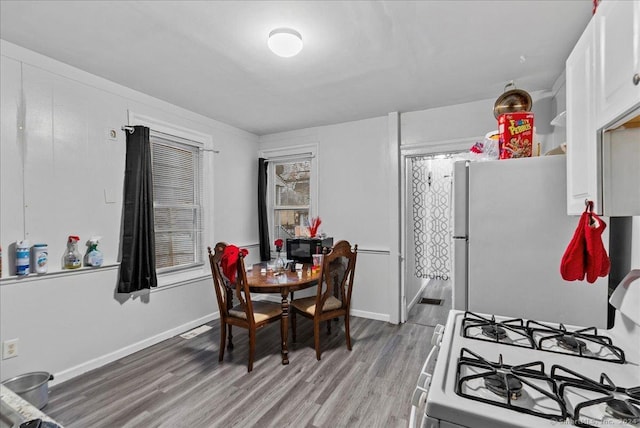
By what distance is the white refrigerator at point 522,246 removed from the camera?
4.64 ft

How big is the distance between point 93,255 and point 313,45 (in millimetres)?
2390

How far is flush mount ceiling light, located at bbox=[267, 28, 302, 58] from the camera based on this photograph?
1.83 m

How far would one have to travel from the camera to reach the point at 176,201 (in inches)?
130

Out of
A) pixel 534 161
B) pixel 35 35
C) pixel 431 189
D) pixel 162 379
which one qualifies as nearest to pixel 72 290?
pixel 162 379

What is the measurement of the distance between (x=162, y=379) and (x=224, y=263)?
3.24 feet

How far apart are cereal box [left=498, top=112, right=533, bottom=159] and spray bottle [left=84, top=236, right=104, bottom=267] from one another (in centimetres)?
304

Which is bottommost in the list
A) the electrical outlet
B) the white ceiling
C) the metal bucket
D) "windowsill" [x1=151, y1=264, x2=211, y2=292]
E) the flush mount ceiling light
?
the metal bucket

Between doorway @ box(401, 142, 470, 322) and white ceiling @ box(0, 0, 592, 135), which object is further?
doorway @ box(401, 142, 470, 322)

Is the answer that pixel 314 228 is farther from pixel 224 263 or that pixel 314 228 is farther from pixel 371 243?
pixel 224 263

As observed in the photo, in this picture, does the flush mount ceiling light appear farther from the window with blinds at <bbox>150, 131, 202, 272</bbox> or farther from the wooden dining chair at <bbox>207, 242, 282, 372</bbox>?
the window with blinds at <bbox>150, 131, 202, 272</bbox>

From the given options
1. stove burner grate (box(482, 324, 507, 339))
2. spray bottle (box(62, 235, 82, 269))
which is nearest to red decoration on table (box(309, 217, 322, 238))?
Result: spray bottle (box(62, 235, 82, 269))

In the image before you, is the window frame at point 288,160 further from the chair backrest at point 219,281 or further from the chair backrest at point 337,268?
the chair backrest at point 219,281

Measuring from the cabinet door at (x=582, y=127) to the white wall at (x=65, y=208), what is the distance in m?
3.18

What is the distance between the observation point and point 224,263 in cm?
247
